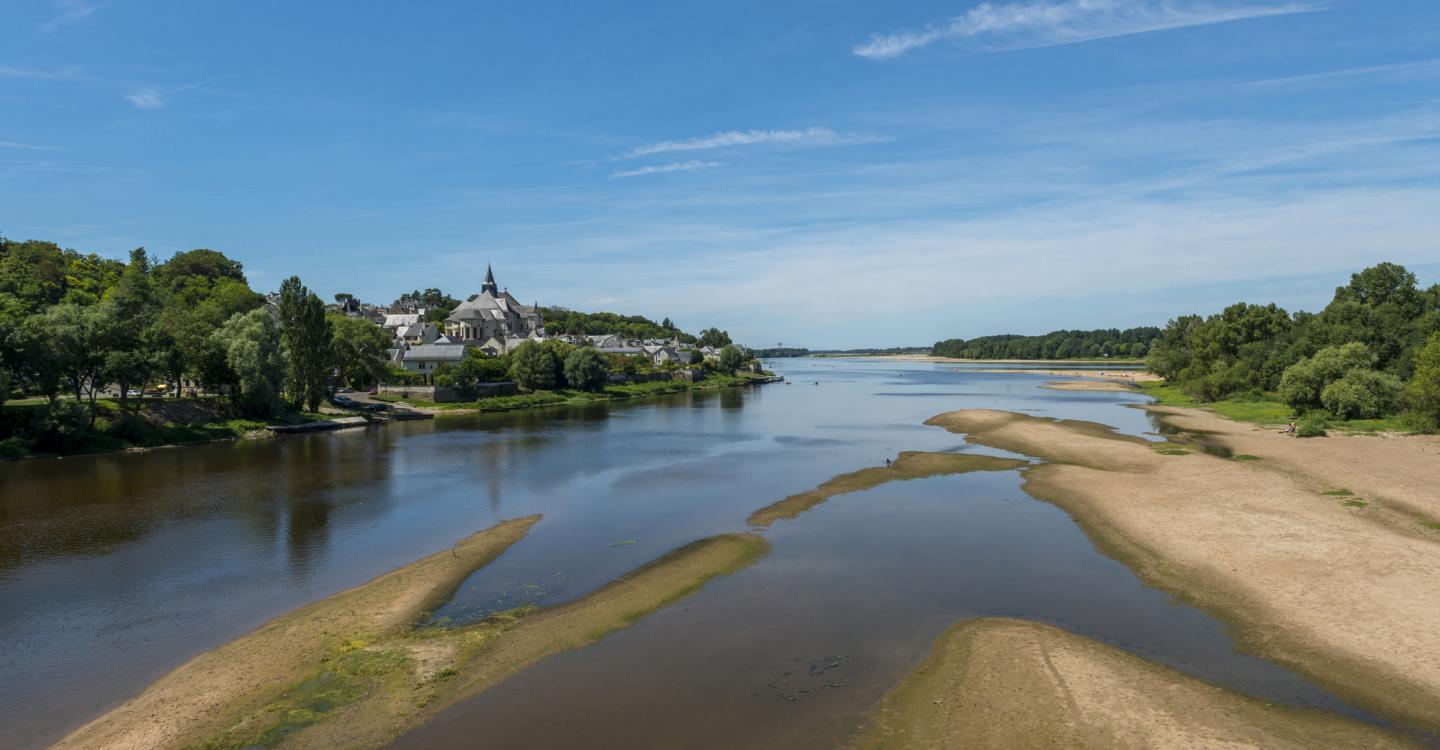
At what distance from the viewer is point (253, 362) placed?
53594mm

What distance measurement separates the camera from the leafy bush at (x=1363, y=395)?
1873 inches

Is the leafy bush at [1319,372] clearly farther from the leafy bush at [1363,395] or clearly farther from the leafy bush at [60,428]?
the leafy bush at [60,428]

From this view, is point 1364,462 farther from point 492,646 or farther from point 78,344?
point 78,344

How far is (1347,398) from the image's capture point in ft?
157

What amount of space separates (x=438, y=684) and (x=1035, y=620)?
1269 cm

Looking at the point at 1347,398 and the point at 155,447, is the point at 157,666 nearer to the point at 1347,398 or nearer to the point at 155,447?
the point at 155,447

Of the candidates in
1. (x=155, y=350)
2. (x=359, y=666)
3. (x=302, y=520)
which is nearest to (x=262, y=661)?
(x=359, y=666)

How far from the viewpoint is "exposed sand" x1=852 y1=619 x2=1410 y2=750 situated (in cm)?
1080

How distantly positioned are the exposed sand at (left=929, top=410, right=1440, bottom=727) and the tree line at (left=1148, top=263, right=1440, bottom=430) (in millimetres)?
12740

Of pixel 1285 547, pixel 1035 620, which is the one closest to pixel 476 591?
pixel 1035 620

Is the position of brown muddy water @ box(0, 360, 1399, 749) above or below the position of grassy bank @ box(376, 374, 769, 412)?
below

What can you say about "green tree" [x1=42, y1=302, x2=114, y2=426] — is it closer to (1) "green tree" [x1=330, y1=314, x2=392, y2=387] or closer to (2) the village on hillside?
(1) "green tree" [x1=330, y1=314, x2=392, y2=387]

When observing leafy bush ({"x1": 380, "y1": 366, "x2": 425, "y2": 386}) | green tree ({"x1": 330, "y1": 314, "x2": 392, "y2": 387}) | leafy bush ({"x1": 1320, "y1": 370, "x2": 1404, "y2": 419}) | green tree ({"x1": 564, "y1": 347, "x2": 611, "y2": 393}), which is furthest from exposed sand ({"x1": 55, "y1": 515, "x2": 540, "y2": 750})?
green tree ({"x1": 564, "y1": 347, "x2": 611, "y2": 393})

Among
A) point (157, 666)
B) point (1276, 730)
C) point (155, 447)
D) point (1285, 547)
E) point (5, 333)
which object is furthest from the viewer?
point (155, 447)
